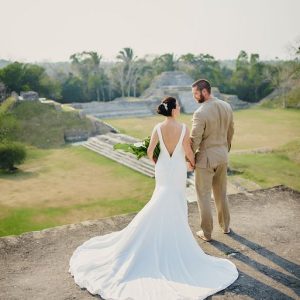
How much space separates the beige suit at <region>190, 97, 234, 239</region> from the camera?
4.73 m

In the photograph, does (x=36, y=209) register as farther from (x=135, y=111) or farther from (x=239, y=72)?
(x=239, y=72)

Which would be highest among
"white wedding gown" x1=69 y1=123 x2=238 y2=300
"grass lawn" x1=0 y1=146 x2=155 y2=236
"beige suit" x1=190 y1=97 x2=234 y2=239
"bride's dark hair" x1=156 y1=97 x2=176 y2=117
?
"bride's dark hair" x1=156 y1=97 x2=176 y2=117

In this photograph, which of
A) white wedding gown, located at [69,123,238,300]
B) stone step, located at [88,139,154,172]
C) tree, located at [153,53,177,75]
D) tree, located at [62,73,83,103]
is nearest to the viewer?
white wedding gown, located at [69,123,238,300]

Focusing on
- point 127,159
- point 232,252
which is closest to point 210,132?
point 232,252

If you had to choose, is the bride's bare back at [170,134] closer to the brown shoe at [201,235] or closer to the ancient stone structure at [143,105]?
the brown shoe at [201,235]

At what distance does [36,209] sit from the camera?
10.7 m

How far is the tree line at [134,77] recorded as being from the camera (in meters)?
40.4

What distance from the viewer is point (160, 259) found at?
4.05 m

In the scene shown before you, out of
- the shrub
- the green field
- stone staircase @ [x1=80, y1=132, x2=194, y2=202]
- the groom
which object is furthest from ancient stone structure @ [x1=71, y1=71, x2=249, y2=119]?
the groom

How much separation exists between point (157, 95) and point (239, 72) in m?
12.3

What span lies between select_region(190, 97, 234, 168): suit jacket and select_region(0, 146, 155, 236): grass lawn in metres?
5.76

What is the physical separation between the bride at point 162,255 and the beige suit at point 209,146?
11.4 inches

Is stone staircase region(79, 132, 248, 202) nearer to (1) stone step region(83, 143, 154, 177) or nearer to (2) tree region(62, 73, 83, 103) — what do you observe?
(1) stone step region(83, 143, 154, 177)

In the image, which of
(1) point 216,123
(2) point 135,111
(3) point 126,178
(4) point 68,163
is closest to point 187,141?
(1) point 216,123
